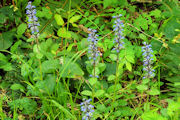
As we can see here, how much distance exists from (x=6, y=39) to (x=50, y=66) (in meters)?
0.88

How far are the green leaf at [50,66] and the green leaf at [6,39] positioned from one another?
28.5 inches

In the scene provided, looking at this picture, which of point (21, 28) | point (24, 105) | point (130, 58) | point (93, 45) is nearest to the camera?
point (93, 45)

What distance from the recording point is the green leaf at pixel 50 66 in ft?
8.49

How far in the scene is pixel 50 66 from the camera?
2602mm

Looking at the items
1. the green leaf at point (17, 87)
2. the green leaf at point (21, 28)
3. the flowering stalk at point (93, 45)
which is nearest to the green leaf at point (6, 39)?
the green leaf at point (21, 28)

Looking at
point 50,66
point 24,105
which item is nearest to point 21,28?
point 50,66

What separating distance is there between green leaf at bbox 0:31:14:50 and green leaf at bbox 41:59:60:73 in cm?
72

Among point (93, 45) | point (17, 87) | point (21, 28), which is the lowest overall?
point (17, 87)

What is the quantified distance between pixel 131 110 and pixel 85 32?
4.37 ft

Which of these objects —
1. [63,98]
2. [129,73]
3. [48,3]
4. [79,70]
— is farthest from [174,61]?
[48,3]

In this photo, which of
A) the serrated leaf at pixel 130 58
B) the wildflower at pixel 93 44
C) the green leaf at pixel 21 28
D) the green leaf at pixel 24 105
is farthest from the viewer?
the green leaf at pixel 21 28

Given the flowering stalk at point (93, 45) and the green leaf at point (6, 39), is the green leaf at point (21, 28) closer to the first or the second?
the green leaf at point (6, 39)

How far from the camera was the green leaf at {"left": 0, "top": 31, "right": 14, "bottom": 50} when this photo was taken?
303cm

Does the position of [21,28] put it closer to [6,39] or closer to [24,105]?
[6,39]
